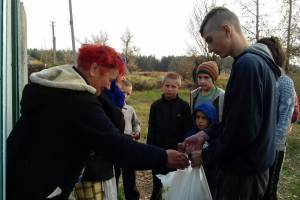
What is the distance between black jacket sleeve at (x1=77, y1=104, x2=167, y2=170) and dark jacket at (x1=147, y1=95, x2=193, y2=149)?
7.82 feet

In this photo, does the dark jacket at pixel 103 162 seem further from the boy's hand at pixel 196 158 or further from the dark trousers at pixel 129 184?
the dark trousers at pixel 129 184

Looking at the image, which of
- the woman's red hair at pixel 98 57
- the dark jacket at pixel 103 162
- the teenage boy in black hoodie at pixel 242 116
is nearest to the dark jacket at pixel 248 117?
the teenage boy in black hoodie at pixel 242 116

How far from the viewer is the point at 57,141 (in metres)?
2.11

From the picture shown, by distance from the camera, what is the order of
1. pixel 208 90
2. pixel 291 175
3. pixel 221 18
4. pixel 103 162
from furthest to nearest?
pixel 291 175 < pixel 208 90 < pixel 103 162 < pixel 221 18

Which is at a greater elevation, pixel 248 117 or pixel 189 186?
pixel 248 117

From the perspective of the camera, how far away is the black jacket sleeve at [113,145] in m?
2.13

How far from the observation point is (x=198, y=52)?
24984 millimetres

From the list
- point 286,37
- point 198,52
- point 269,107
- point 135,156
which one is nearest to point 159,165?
point 135,156

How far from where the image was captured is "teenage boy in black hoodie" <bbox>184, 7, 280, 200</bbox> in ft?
7.10

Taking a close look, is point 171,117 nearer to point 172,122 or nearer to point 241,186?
point 172,122

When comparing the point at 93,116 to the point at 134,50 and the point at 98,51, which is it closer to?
the point at 98,51

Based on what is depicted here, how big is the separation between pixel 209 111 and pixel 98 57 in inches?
70.0

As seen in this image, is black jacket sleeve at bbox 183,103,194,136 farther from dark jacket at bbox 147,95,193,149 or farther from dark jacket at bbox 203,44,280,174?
dark jacket at bbox 203,44,280,174

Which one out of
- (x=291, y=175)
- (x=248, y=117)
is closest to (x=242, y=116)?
(x=248, y=117)
